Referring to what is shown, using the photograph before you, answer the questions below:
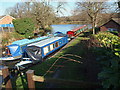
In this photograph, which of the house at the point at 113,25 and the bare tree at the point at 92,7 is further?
the bare tree at the point at 92,7

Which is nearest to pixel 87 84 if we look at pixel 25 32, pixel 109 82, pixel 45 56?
pixel 109 82

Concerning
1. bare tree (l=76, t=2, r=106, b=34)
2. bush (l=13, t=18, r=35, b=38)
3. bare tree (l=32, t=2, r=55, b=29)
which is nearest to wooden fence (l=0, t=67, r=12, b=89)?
bare tree (l=76, t=2, r=106, b=34)

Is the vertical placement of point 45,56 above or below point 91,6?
below

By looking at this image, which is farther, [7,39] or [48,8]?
[48,8]

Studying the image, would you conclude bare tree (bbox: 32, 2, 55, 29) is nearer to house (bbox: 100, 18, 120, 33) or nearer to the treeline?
the treeline

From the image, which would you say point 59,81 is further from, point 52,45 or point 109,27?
point 109,27

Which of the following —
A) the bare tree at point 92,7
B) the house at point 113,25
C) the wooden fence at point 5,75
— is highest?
the bare tree at point 92,7

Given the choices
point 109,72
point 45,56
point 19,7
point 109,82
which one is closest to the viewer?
point 109,82

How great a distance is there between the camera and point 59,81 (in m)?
2.12

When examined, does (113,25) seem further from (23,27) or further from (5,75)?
(5,75)

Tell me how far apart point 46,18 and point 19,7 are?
373 inches

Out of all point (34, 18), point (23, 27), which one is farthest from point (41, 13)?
point (23, 27)

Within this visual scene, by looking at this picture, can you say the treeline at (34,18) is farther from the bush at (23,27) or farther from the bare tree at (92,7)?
the bare tree at (92,7)

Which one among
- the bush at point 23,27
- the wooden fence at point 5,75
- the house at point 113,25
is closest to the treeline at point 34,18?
the bush at point 23,27
